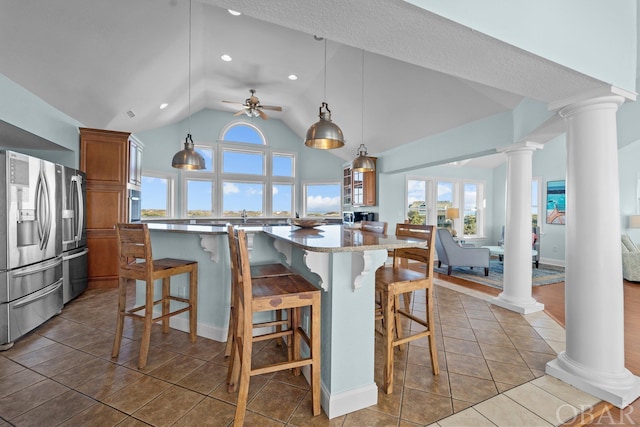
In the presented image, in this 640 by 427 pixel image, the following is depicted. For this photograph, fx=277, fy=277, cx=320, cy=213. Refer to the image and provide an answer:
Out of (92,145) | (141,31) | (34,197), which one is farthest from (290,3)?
(92,145)

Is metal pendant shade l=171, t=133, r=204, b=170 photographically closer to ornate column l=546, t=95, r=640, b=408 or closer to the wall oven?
the wall oven

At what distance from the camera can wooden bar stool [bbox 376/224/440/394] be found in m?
1.82

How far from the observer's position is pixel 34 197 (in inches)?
109

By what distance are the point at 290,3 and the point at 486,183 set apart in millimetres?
8740

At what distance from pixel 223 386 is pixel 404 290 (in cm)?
141

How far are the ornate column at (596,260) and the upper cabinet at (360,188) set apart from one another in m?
4.34

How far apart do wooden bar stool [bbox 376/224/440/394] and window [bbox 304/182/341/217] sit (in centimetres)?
536

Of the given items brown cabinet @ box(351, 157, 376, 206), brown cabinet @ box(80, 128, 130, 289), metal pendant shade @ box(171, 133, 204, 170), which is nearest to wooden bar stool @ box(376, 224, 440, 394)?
metal pendant shade @ box(171, 133, 204, 170)

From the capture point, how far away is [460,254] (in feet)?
17.4

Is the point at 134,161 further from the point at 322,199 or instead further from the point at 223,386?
the point at 322,199

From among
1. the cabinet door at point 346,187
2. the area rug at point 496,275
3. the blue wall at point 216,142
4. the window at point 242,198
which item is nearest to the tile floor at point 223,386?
the area rug at point 496,275

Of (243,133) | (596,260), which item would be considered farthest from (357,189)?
(596,260)

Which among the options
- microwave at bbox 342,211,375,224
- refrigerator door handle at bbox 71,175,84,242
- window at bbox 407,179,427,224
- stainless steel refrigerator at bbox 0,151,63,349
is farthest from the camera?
window at bbox 407,179,427,224

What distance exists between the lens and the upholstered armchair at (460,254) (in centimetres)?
523
